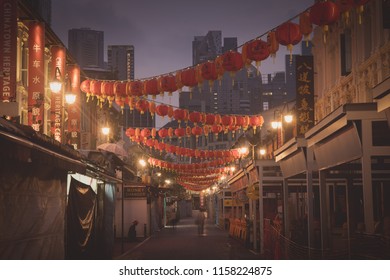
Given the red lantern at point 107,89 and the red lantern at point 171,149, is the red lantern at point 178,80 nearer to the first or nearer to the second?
the red lantern at point 107,89

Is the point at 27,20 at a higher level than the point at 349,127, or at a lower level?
higher

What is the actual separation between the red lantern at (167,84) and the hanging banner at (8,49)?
19.5ft

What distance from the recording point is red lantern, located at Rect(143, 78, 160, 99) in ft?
65.9

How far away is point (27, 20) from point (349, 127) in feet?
36.5

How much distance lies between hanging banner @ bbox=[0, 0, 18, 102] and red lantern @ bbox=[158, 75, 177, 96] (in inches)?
234

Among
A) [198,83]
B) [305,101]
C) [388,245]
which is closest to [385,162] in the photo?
[305,101]

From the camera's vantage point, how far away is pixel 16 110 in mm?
14320

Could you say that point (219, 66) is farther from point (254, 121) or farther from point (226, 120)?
point (254, 121)

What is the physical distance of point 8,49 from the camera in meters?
15.2

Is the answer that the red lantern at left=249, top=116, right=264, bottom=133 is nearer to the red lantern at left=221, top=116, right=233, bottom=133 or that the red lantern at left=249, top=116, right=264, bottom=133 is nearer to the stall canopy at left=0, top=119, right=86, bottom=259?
the red lantern at left=221, top=116, right=233, bottom=133

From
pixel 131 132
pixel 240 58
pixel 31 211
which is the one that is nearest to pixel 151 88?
pixel 240 58

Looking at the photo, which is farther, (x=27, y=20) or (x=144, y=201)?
(x=144, y=201)
